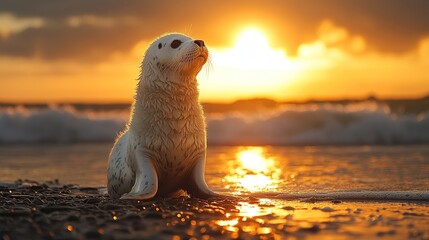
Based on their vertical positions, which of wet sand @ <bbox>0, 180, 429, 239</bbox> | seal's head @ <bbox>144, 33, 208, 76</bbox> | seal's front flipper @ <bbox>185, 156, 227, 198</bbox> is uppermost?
seal's head @ <bbox>144, 33, 208, 76</bbox>

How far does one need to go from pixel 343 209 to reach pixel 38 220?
10.4 feet

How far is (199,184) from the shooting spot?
8602 mm

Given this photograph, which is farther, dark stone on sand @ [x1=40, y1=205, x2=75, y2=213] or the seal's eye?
the seal's eye

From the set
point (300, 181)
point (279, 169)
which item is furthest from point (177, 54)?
point (279, 169)

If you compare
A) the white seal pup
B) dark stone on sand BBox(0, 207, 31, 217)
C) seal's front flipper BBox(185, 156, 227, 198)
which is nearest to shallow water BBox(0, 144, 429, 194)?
seal's front flipper BBox(185, 156, 227, 198)

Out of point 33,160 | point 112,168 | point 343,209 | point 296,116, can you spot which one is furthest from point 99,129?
point 343,209

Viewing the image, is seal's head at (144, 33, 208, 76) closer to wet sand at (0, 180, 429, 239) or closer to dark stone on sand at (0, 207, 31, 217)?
wet sand at (0, 180, 429, 239)

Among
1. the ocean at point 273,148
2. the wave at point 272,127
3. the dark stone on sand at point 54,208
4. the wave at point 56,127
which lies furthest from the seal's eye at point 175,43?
the wave at point 56,127

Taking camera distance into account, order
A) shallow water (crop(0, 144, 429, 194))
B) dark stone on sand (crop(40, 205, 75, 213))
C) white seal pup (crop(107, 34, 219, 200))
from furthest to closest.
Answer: shallow water (crop(0, 144, 429, 194)), white seal pup (crop(107, 34, 219, 200)), dark stone on sand (crop(40, 205, 75, 213))

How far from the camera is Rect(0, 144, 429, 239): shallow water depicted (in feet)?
20.7

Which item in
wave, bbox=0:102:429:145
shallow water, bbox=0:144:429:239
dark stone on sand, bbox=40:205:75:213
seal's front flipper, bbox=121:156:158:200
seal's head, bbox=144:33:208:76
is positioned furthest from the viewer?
wave, bbox=0:102:429:145

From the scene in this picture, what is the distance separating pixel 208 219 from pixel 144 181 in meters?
1.77

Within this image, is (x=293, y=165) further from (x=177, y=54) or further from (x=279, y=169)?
(x=177, y=54)

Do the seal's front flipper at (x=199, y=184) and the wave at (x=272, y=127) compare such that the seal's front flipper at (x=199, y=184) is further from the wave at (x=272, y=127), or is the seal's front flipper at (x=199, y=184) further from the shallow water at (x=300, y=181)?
the wave at (x=272, y=127)
